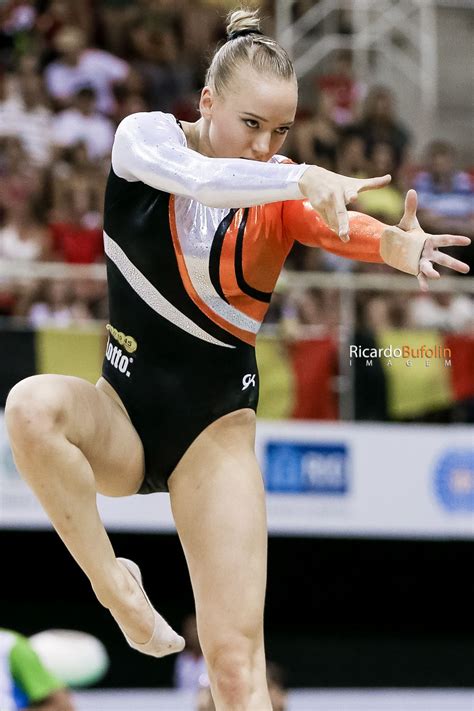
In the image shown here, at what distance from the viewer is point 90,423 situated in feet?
9.99

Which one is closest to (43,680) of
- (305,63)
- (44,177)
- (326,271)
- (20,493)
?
(20,493)

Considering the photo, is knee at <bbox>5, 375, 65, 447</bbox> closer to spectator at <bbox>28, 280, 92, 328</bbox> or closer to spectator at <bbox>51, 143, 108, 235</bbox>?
spectator at <bbox>28, 280, 92, 328</bbox>

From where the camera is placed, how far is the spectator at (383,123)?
834 cm

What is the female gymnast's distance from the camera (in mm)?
2963

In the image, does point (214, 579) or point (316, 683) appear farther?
point (316, 683)

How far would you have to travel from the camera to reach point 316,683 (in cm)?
884

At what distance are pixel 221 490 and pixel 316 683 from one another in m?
6.04

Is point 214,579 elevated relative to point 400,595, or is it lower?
elevated

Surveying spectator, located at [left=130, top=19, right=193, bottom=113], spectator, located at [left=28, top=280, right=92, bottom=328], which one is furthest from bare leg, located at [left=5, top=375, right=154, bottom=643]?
spectator, located at [left=130, top=19, right=193, bottom=113]

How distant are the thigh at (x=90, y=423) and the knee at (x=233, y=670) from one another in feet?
1.57

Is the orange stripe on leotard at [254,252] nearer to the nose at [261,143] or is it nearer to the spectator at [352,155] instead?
the nose at [261,143]

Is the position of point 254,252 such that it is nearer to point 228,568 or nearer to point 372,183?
point 372,183

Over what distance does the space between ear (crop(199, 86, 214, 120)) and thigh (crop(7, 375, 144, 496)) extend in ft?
2.39

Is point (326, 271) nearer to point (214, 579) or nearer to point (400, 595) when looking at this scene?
point (400, 595)
